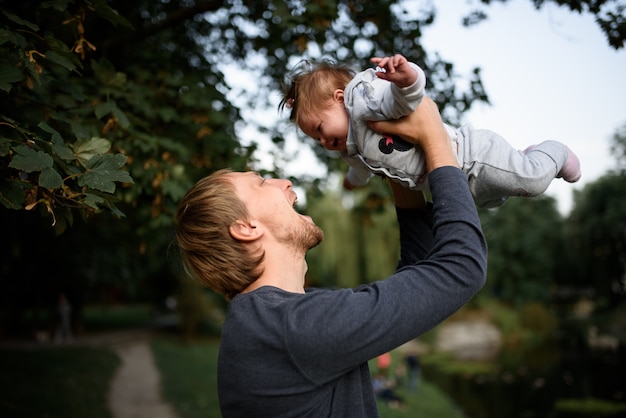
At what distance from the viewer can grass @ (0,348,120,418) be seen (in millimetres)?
7551

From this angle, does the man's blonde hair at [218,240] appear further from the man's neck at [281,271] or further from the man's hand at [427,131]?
the man's hand at [427,131]

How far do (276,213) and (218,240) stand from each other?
7.9 inches

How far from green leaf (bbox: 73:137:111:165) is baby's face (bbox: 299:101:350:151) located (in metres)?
0.76

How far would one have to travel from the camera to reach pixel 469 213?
142cm

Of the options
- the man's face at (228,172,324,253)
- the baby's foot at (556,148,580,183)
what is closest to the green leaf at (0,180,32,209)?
the man's face at (228,172,324,253)

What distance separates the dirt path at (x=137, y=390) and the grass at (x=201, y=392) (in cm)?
19

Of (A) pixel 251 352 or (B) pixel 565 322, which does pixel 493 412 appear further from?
(B) pixel 565 322

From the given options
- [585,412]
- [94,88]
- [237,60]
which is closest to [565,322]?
[585,412]

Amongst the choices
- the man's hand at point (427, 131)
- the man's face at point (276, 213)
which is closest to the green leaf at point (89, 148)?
the man's face at point (276, 213)

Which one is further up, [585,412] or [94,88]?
[94,88]

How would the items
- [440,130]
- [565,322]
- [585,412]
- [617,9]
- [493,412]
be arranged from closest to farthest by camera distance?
[440,130]
[617,9]
[585,412]
[493,412]
[565,322]

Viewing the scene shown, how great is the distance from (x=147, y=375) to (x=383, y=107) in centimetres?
1210

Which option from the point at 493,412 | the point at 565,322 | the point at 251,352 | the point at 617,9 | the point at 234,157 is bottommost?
the point at 565,322

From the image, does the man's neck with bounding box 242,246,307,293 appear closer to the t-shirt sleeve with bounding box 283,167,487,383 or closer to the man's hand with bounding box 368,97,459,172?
the t-shirt sleeve with bounding box 283,167,487,383
